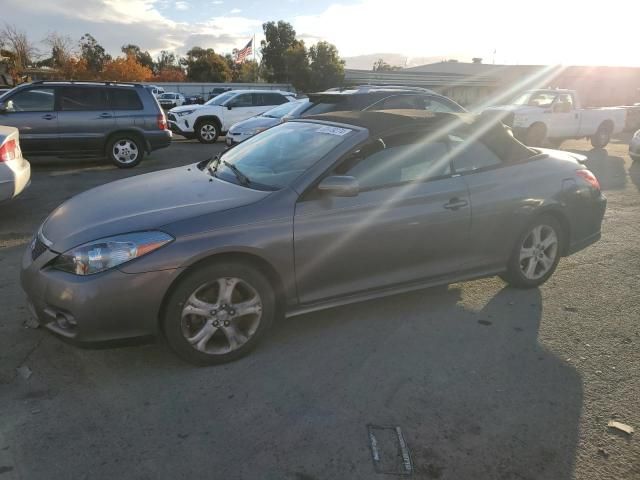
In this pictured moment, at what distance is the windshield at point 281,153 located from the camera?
144 inches

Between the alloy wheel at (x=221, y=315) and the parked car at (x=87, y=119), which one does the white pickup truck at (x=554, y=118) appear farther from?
the alloy wheel at (x=221, y=315)

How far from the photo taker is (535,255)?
14.8 ft

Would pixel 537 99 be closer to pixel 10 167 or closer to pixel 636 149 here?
pixel 636 149

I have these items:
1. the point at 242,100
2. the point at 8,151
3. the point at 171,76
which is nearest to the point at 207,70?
the point at 171,76

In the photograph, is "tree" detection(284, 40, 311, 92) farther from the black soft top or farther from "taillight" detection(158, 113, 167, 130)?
the black soft top

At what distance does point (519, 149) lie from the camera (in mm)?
4492

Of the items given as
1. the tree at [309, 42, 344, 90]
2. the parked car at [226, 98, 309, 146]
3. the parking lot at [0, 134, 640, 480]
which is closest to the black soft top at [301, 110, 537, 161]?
the parking lot at [0, 134, 640, 480]

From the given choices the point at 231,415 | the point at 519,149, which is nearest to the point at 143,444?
the point at 231,415

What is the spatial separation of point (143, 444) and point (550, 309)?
3300 mm

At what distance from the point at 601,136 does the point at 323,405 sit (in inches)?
652

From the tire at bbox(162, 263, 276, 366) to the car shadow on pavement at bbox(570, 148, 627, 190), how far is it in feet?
27.5

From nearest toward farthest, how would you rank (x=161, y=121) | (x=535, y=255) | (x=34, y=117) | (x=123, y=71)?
(x=535, y=255), (x=34, y=117), (x=161, y=121), (x=123, y=71)

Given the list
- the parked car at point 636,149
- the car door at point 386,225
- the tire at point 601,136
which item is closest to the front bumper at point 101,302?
the car door at point 386,225

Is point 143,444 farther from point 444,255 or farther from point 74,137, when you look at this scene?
point 74,137
